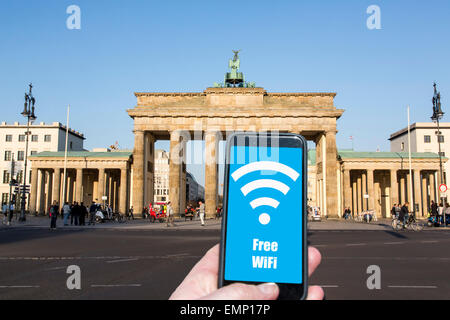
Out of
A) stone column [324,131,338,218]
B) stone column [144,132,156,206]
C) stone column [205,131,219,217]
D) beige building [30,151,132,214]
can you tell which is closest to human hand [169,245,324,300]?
stone column [205,131,219,217]

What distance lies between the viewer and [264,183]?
208 centimetres

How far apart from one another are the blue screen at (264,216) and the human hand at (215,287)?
9 centimetres

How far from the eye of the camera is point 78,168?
2566 inches

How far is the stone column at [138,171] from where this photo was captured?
2169 inches

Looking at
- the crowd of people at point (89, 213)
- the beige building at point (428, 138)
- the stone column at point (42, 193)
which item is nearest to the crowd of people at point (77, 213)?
the crowd of people at point (89, 213)

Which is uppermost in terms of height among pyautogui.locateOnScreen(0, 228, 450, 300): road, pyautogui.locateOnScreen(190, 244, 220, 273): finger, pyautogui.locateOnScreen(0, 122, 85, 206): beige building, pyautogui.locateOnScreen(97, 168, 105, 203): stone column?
pyautogui.locateOnScreen(0, 122, 85, 206): beige building

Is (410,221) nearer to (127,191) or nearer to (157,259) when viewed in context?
(157,259)

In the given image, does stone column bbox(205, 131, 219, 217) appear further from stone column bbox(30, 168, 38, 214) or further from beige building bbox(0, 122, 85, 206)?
beige building bbox(0, 122, 85, 206)

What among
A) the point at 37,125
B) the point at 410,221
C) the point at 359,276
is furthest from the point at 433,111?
the point at 37,125

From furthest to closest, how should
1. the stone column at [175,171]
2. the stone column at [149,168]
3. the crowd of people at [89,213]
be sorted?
the stone column at [149,168]
the stone column at [175,171]
the crowd of people at [89,213]

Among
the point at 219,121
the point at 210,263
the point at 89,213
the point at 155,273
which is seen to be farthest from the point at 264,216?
the point at 219,121

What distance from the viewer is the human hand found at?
1.74 meters

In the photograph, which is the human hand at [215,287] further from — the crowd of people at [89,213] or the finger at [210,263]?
the crowd of people at [89,213]

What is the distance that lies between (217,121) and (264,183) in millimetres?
53788
